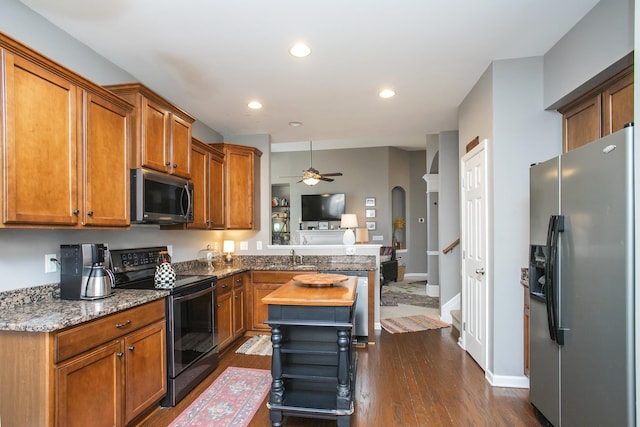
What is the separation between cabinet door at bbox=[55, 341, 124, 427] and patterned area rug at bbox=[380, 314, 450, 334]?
125 inches

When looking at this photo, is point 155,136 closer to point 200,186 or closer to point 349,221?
point 200,186

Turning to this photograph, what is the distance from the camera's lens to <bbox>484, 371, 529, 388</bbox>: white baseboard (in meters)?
2.75

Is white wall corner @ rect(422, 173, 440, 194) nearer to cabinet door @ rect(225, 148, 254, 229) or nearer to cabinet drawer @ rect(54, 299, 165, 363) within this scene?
cabinet door @ rect(225, 148, 254, 229)

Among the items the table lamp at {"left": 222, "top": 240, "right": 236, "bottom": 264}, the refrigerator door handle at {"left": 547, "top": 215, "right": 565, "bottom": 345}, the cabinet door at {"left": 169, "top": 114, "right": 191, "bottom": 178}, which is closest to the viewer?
the refrigerator door handle at {"left": 547, "top": 215, "right": 565, "bottom": 345}

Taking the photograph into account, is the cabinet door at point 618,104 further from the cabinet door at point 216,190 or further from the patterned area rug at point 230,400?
the cabinet door at point 216,190

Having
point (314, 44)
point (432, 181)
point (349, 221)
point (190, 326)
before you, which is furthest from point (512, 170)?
point (349, 221)

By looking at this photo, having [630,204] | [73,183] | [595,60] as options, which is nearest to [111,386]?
[73,183]

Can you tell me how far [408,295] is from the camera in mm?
6762

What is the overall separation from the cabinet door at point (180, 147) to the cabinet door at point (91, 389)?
1524 mm

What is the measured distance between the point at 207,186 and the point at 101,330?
84.8 inches

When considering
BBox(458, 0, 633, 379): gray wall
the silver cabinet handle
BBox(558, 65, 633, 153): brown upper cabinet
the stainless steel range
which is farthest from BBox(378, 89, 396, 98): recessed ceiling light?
the silver cabinet handle

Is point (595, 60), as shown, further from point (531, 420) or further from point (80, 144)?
point (80, 144)

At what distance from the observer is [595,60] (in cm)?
216

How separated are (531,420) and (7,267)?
3540 millimetres
